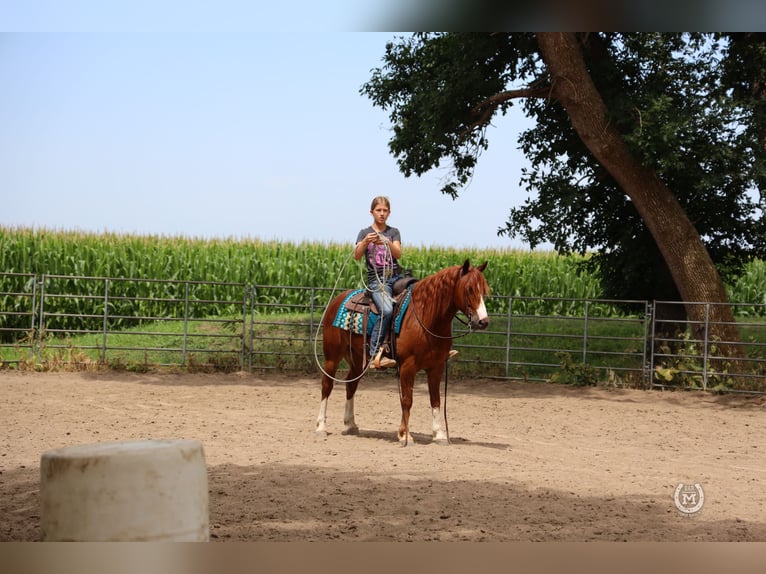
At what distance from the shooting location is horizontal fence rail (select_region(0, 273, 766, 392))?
41.8ft

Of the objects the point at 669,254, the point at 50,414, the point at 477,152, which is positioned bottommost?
the point at 50,414

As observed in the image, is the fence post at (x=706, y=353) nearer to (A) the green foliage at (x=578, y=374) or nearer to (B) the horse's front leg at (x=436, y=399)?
(A) the green foliage at (x=578, y=374)

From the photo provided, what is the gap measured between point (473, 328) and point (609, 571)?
3.41 metres

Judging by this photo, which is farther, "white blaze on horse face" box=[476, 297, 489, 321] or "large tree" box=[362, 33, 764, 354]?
"large tree" box=[362, 33, 764, 354]

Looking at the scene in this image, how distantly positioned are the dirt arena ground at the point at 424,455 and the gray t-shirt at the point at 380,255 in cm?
148

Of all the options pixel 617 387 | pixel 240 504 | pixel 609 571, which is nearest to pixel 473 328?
pixel 240 504

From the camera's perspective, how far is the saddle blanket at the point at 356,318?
7.66m

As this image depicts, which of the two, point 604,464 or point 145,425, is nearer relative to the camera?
point 604,464

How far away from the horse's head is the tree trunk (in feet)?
22.2

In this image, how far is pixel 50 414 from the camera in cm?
924

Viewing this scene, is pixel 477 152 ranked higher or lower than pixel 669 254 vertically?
higher

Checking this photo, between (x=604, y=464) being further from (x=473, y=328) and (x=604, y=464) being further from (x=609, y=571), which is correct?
(x=609, y=571)

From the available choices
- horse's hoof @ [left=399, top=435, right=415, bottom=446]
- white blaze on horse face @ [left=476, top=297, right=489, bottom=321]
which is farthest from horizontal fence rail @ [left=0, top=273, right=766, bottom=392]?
white blaze on horse face @ [left=476, top=297, right=489, bottom=321]

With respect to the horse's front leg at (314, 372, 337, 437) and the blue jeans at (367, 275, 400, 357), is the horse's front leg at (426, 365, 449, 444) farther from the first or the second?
the horse's front leg at (314, 372, 337, 437)
